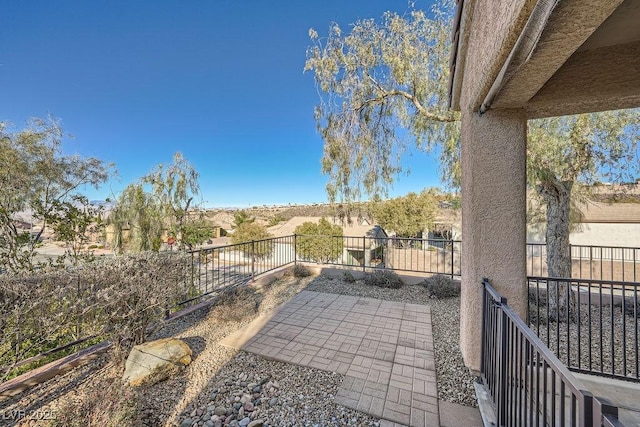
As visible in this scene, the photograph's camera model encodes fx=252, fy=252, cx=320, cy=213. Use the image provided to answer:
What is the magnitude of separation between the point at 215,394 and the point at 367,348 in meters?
1.91

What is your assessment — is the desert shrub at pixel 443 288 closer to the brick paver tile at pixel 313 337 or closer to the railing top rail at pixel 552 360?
the brick paver tile at pixel 313 337

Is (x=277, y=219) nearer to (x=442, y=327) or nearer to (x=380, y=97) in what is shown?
(x=380, y=97)

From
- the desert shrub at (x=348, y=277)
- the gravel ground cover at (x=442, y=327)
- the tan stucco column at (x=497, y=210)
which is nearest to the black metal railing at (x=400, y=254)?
the desert shrub at (x=348, y=277)

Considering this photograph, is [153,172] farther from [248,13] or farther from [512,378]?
[512,378]

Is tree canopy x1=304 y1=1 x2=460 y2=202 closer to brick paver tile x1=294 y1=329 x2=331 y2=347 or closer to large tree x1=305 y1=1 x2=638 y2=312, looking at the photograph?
large tree x1=305 y1=1 x2=638 y2=312

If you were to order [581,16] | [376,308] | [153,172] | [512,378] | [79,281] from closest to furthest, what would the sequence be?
1. [581,16]
2. [512,378]
3. [79,281]
4. [376,308]
5. [153,172]

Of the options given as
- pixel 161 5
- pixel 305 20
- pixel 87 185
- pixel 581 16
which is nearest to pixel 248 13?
pixel 305 20

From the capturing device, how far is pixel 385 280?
6.36m

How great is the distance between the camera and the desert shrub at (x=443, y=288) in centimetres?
545

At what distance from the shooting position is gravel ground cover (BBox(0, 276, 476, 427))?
78.1 inches

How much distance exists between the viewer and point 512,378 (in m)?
1.73

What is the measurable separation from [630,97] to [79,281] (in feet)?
18.4

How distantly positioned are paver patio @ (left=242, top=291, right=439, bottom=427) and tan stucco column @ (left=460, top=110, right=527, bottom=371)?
2.53 ft

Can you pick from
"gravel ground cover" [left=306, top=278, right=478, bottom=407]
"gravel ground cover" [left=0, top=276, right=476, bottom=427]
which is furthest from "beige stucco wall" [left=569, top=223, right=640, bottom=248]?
"gravel ground cover" [left=0, top=276, right=476, bottom=427]
